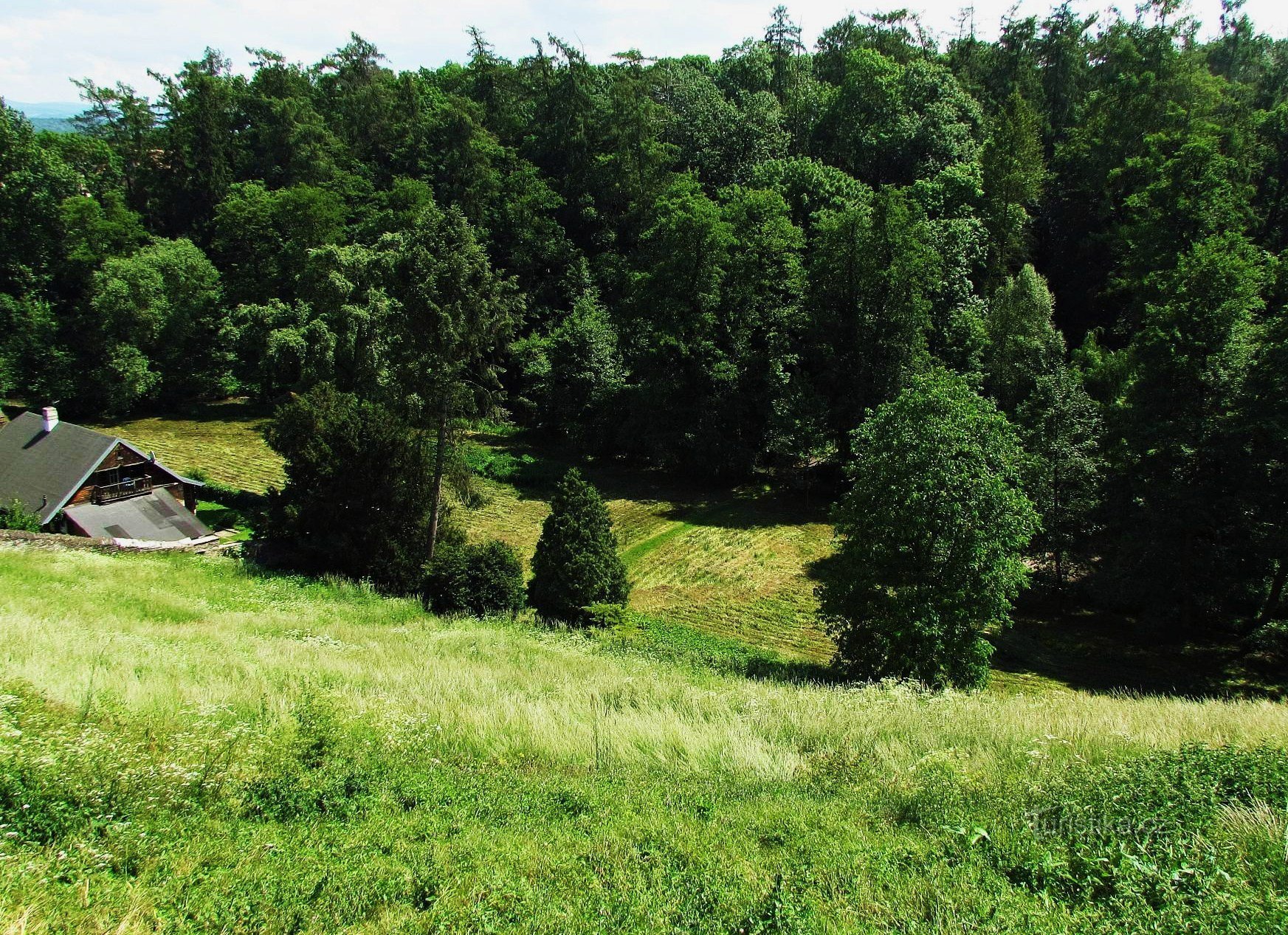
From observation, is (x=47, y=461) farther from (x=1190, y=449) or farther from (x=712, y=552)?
(x=1190, y=449)

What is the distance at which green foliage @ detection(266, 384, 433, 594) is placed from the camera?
2262cm

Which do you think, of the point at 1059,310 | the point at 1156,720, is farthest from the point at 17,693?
the point at 1059,310

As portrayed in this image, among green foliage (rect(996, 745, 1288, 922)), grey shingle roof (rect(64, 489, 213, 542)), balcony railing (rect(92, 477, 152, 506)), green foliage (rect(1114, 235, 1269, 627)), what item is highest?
green foliage (rect(1114, 235, 1269, 627))

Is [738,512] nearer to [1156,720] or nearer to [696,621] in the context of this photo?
[696,621]

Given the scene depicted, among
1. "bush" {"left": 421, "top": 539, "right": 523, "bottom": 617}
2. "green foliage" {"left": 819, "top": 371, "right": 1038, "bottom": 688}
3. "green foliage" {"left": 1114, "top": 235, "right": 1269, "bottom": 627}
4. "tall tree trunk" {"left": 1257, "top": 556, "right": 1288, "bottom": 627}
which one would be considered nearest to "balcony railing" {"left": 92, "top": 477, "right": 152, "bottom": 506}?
"bush" {"left": 421, "top": 539, "right": 523, "bottom": 617}

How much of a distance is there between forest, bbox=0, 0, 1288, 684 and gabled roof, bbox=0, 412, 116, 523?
9623mm

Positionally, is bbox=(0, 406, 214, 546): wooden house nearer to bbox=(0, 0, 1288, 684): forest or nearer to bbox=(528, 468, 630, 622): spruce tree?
bbox=(0, 0, 1288, 684): forest

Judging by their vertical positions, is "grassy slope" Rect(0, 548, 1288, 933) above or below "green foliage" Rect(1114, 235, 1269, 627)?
below

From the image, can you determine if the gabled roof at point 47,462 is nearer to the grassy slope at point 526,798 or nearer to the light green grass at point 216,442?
the light green grass at point 216,442

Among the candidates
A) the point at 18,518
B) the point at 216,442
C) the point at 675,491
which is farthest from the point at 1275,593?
the point at 216,442

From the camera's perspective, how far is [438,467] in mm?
22781

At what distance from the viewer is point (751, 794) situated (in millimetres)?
7566

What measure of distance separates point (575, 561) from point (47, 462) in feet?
66.8

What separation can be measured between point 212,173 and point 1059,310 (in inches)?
2441
